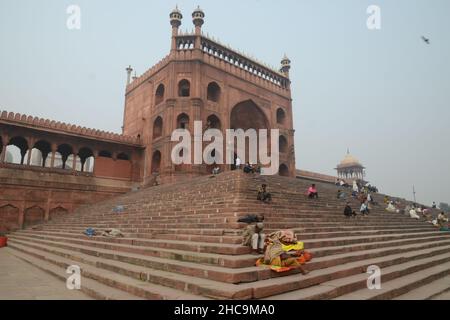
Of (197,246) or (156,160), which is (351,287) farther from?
(156,160)

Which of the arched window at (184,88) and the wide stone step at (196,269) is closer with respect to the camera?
the wide stone step at (196,269)

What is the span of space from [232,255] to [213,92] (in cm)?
2056

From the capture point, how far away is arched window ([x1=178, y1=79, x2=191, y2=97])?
22.8 m

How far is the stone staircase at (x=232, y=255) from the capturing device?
4.18m

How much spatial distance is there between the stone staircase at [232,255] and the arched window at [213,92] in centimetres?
1296

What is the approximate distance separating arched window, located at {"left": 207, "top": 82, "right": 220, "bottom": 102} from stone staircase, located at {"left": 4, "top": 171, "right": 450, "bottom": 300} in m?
13.0

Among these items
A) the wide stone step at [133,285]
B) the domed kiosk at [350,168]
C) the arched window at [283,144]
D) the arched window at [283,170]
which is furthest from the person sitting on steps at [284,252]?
the domed kiosk at [350,168]

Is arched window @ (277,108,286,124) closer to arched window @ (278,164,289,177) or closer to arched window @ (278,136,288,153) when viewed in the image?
arched window @ (278,136,288,153)

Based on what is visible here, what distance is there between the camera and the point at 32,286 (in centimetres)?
520

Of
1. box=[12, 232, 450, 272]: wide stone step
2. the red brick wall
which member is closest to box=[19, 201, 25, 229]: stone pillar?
the red brick wall

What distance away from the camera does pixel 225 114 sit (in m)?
23.2

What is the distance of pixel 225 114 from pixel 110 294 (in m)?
19.7

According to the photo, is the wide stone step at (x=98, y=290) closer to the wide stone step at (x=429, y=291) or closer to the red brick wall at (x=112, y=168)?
the wide stone step at (x=429, y=291)

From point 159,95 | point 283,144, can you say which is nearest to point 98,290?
Result: point 159,95
